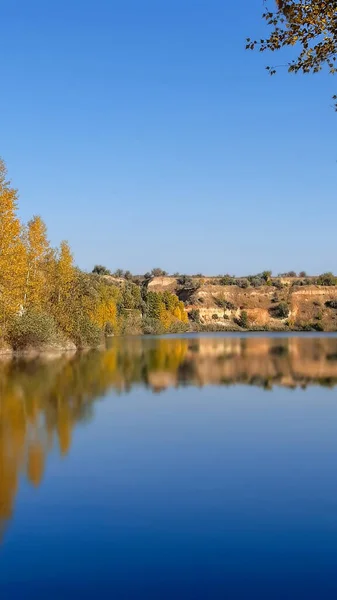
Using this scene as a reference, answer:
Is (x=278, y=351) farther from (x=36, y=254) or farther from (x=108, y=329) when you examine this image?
(x=108, y=329)

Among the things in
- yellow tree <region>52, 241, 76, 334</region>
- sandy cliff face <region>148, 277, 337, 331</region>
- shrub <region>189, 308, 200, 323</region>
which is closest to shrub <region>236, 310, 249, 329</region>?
sandy cliff face <region>148, 277, 337, 331</region>

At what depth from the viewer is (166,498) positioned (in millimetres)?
8062

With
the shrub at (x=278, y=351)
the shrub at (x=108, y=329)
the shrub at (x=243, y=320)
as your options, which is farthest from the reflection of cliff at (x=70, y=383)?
the shrub at (x=243, y=320)

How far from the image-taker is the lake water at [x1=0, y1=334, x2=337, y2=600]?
5648mm

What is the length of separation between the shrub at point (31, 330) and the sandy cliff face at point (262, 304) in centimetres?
6830

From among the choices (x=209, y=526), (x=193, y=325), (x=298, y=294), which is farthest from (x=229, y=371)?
(x=298, y=294)

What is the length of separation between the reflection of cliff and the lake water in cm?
8

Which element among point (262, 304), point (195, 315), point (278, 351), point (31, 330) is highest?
point (262, 304)

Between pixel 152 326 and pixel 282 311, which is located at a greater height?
pixel 282 311

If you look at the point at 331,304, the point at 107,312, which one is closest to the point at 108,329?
the point at 107,312

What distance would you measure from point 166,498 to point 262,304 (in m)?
102

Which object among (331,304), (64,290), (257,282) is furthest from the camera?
(257,282)

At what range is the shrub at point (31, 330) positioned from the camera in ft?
106

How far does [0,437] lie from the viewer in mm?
11773
